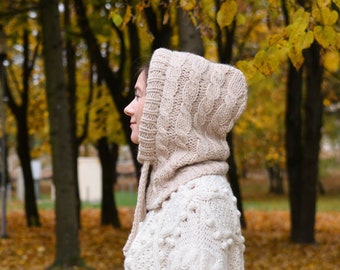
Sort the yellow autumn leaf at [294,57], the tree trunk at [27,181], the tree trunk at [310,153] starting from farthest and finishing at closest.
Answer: the tree trunk at [27,181] < the tree trunk at [310,153] < the yellow autumn leaf at [294,57]

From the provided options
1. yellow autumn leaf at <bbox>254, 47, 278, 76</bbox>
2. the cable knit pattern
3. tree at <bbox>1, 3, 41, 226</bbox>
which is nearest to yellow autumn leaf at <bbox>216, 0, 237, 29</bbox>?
yellow autumn leaf at <bbox>254, 47, 278, 76</bbox>

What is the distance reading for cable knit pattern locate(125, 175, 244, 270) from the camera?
2.71 metres

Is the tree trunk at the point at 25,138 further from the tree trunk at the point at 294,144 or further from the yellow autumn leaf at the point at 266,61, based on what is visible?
the yellow autumn leaf at the point at 266,61

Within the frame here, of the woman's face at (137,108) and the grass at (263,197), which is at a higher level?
the woman's face at (137,108)

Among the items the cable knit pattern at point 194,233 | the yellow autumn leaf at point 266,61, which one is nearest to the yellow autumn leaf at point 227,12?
the yellow autumn leaf at point 266,61

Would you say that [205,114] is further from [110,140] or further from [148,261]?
[110,140]

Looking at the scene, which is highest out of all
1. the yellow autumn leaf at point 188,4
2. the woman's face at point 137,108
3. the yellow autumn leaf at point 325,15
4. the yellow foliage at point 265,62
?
the yellow autumn leaf at point 188,4

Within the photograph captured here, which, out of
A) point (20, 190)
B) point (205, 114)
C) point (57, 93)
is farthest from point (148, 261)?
point (20, 190)

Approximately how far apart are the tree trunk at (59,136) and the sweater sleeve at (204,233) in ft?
22.1

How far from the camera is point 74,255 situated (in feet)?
31.4

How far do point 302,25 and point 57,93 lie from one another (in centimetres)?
454

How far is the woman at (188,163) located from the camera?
8.98 ft

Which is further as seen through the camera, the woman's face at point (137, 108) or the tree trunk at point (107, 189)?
the tree trunk at point (107, 189)

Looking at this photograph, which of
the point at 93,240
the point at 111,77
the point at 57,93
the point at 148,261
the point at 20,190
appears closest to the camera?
the point at 148,261
